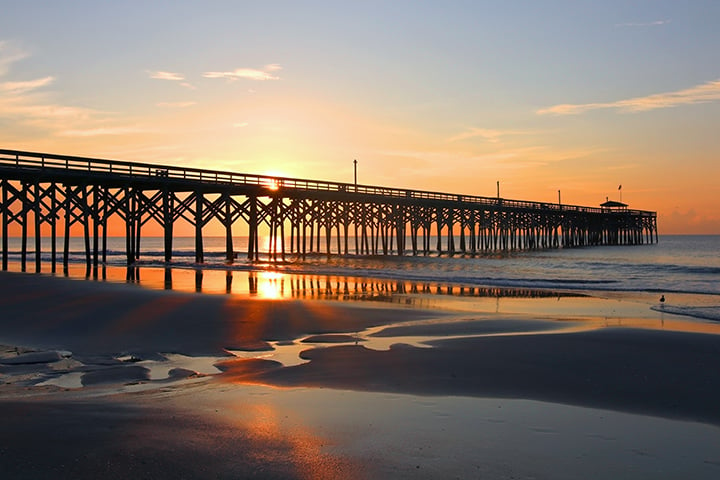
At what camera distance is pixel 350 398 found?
6703 mm

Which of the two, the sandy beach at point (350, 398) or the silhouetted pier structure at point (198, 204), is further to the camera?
the silhouetted pier structure at point (198, 204)

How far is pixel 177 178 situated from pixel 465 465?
29051 millimetres

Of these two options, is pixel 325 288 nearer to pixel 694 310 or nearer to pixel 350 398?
pixel 694 310

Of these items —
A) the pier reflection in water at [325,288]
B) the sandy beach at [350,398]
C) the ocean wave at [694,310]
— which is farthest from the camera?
the pier reflection in water at [325,288]

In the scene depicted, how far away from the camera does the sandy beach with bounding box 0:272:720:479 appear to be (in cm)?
474

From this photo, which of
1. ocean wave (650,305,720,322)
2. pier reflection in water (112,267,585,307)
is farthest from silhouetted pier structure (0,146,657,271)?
ocean wave (650,305,720,322)

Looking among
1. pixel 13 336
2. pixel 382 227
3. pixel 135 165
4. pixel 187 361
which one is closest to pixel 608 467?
pixel 187 361

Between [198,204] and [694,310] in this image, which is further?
[198,204]

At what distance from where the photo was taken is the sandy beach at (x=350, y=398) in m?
4.74

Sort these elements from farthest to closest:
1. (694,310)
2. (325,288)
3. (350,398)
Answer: (325,288) → (694,310) → (350,398)

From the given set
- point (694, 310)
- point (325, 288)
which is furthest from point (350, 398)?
point (325, 288)

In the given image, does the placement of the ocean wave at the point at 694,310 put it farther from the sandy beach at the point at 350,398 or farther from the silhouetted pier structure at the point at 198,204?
the silhouetted pier structure at the point at 198,204

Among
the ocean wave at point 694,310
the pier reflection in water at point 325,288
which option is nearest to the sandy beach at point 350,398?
the ocean wave at point 694,310

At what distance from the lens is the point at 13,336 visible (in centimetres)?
1030
